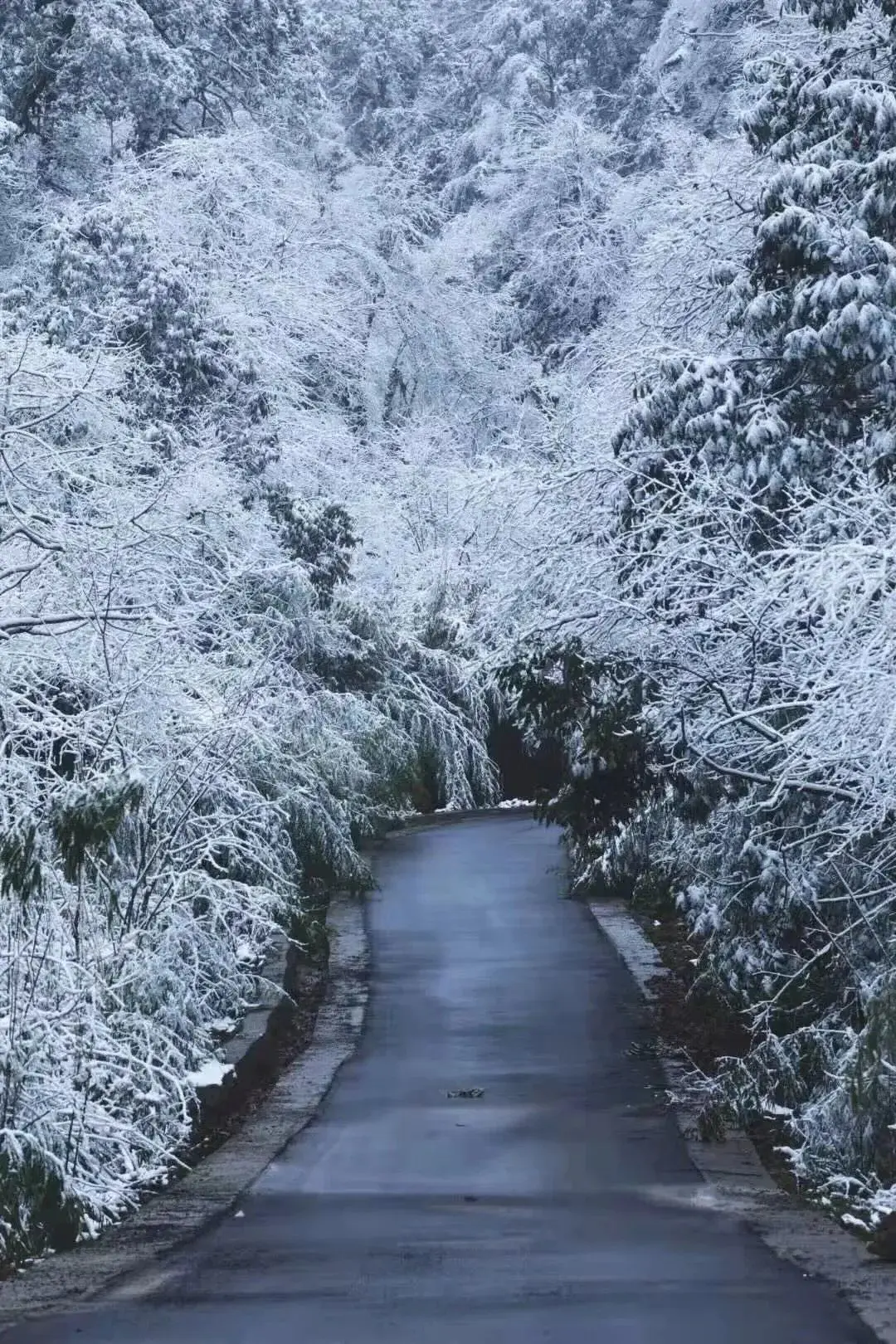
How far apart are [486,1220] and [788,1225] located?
125cm

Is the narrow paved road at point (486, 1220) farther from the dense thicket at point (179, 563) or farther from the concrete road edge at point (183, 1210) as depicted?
the dense thicket at point (179, 563)

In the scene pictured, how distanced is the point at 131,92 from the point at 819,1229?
2927 cm

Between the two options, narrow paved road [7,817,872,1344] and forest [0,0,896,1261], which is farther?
forest [0,0,896,1261]

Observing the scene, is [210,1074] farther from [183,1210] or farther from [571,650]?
[571,650]

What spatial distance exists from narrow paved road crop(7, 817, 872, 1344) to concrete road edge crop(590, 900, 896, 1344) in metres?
0.10

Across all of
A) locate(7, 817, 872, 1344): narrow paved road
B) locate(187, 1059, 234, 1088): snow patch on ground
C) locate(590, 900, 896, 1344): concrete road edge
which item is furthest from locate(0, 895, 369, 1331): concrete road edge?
locate(590, 900, 896, 1344): concrete road edge

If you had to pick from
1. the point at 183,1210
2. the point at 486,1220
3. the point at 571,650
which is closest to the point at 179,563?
the point at 571,650

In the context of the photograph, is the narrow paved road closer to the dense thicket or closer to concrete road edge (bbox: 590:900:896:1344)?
concrete road edge (bbox: 590:900:896:1344)

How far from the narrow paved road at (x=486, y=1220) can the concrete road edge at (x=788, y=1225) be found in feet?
0.34

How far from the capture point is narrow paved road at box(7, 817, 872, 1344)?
6.54m

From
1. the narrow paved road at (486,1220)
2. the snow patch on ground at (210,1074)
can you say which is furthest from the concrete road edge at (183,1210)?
the snow patch on ground at (210,1074)

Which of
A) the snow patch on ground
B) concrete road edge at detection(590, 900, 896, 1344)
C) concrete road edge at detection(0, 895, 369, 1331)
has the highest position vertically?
the snow patch on ground

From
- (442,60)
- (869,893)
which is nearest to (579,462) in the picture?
(869,893)

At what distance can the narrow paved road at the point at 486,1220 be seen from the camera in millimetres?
6539
